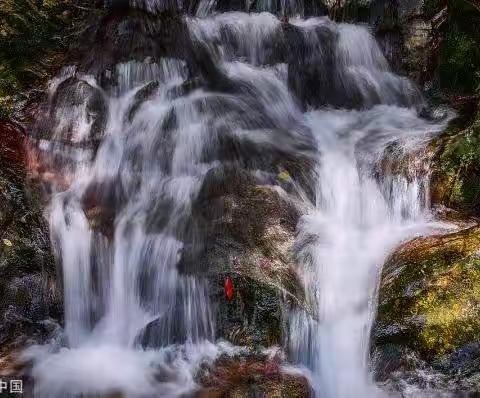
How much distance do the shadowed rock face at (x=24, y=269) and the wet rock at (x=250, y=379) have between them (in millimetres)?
2064

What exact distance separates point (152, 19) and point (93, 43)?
1.01 metres

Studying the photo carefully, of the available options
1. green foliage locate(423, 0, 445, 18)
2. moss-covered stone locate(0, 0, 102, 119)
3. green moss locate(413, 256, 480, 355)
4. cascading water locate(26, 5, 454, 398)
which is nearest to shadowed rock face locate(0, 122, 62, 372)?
cascading water locate(26, 5, 454, 398)

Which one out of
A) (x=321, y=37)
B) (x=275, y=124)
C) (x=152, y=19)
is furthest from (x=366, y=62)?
(x=152, y=19)

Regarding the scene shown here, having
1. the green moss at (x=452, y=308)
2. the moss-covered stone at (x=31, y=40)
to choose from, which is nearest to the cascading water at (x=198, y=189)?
the moss-covered stone at (x=31, y=40)

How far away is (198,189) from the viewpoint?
652 cm

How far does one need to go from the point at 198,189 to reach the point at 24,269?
2.21m

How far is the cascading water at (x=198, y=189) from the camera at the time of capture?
18.6 ft

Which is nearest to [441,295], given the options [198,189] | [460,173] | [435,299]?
[435,299]

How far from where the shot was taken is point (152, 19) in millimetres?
8516

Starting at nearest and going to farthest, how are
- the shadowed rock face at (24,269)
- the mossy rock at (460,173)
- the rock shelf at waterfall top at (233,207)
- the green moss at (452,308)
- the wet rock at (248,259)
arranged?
the green moss at (452,308)
the rock shelf at waterfall top at (233,207)
the wet rock at (248,259)
the mossy rock at (460,173)
the shadowed rock face at (24,269)

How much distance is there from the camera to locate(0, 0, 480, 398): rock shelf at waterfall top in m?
5.37

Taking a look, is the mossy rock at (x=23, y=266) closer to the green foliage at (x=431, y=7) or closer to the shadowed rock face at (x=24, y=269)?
the shadowed rock face at (x=24, y=269)

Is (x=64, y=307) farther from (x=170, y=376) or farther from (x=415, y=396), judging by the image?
(x=415, y=396)

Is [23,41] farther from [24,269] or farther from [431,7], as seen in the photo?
[431,7]
